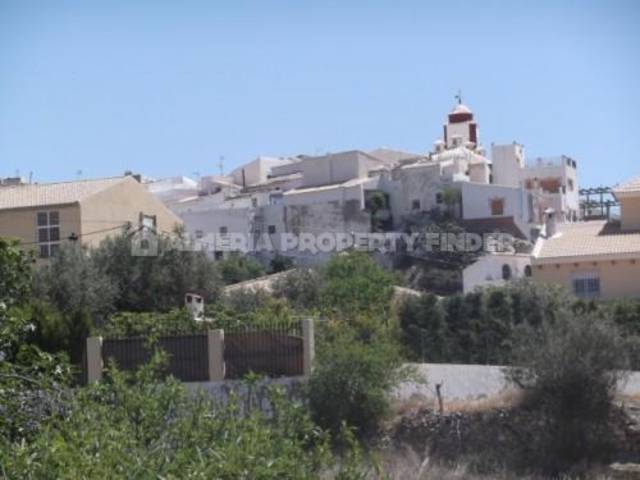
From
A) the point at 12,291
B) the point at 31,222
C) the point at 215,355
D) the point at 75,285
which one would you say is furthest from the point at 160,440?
the point at 31,222

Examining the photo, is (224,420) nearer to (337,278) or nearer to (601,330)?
(601,330)

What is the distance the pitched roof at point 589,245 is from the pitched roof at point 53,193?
1740 centimetres

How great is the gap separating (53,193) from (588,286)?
70.6 feet

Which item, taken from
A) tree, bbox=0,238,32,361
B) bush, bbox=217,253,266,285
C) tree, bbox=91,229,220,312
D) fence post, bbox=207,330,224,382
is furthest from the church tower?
tree, bbox=0,238,32,361

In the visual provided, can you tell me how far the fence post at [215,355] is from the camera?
24750 millimetres

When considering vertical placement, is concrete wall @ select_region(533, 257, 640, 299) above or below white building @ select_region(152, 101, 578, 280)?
below

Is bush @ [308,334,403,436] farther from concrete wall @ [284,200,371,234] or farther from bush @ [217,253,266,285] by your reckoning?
concrete wall @ [284,200,371,234]

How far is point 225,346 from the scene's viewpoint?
990 inches

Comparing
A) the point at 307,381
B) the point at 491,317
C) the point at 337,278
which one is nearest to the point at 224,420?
the point at 307,381

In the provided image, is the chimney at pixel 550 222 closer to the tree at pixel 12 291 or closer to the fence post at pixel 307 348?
the fence post at pixel 307 348

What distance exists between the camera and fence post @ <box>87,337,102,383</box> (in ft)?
81.0

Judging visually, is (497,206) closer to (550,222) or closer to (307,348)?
(550,222)

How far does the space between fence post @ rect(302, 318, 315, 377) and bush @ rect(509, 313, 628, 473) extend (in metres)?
4.57

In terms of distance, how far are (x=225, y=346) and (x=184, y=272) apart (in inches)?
474
